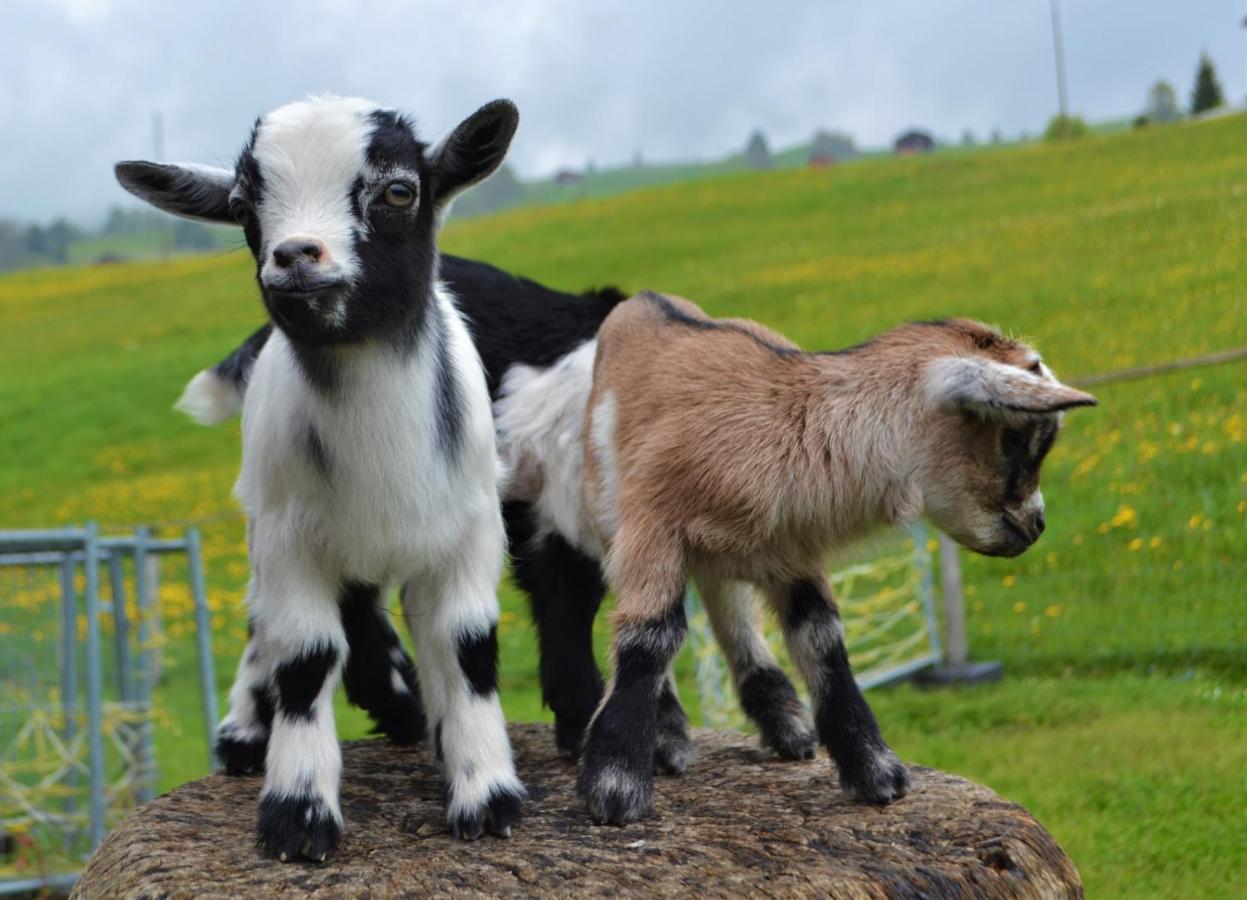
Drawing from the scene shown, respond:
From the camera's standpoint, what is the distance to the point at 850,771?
12.6 feet

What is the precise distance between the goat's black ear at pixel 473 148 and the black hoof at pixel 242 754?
2.02 metres

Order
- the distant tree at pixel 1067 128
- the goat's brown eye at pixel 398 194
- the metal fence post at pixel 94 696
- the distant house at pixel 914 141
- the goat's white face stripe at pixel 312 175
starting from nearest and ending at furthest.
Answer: the goat's white face stripe at pixel 312 175
the goat's brown eye at pixel 398 194
the metal fence post at pixel 94 696
the distant tree at pixel 1067 128
the distant house at pixel 914 141

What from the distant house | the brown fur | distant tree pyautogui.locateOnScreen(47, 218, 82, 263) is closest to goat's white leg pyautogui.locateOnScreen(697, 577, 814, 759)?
the brown fur

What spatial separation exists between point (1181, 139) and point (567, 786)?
38146mm

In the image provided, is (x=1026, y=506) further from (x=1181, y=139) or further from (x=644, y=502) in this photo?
(x=1181, y=139)

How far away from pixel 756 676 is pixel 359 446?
5.32 feet

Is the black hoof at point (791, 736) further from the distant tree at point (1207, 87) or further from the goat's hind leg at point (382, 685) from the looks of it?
the distant tree at point (1207, 87)

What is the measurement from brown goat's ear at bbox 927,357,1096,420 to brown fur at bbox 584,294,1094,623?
42mm

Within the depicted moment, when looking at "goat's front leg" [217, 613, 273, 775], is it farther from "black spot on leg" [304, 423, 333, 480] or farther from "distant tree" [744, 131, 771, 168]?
"distant tree" [744, 131, 771, 168]

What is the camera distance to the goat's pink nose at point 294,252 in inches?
124

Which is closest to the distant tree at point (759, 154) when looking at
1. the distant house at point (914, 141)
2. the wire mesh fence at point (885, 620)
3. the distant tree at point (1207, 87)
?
the distant house at point (914, 141)

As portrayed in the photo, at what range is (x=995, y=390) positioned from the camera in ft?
11.0

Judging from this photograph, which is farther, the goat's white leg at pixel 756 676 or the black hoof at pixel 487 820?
the goat's white leg at pixel 756 676

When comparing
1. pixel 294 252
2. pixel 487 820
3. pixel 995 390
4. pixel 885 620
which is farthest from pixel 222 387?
pixel 885 620
